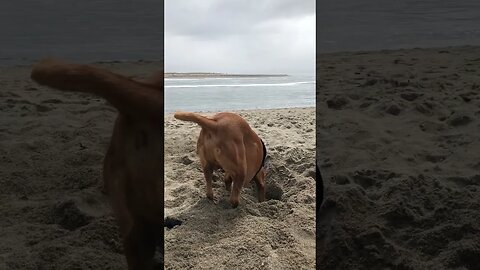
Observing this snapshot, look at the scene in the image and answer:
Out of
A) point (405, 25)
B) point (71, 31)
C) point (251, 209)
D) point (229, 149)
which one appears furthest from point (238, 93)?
point (405, 25)

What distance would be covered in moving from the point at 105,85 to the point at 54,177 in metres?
0.33

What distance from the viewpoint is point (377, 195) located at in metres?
1.01

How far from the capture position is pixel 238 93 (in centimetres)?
101

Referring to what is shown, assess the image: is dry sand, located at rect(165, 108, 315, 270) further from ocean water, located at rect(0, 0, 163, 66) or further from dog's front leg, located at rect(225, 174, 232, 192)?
ocean water, located at rect(0, 0, 163, 66)

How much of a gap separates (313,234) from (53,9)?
25.1 inches

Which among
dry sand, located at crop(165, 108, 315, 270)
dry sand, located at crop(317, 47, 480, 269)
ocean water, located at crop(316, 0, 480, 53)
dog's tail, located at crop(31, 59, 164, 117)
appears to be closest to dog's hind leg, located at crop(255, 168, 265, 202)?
dry sand, located at crop(165, 108, 315, 270)

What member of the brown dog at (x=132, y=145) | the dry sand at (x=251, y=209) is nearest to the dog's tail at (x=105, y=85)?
the brown dog at (x=132, y=145)

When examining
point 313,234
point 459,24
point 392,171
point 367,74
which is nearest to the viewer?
point 313,234

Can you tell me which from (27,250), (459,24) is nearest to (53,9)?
(27,250)

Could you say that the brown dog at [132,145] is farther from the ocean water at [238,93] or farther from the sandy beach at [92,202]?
the ocean water at [238,93]

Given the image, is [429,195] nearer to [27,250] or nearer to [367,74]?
[367,74]

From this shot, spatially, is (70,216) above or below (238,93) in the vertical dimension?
below

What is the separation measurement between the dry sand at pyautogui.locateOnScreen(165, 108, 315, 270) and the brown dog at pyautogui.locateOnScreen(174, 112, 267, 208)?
0.11 feet

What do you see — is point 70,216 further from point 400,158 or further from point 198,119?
point 400,158
